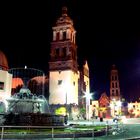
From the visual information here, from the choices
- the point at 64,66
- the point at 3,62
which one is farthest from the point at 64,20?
the point at 3,62

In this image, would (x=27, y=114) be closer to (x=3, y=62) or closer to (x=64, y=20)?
(x=3, y=62)

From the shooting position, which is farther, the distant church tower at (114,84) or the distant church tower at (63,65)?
the distant church tower at (114,84)

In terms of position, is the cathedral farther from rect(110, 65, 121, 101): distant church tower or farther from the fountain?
rect(110, 65, 121, 101): distant church tower

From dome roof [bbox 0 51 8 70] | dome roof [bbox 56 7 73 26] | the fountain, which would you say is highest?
dome roof [bbox 56 7 73 26]

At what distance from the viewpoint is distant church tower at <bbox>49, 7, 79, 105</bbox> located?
228 feet

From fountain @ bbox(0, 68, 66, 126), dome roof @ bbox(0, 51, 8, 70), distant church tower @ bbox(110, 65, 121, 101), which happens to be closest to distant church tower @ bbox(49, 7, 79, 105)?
dome roof @ bbox(0, 51, 8, 70)

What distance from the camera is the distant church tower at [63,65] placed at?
69375mm

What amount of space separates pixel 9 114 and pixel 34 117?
1753mm

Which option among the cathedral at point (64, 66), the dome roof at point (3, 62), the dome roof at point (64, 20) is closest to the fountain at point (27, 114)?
the dome roof at point (3, 62)

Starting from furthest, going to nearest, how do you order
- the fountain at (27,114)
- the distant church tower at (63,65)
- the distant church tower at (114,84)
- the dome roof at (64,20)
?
the distant church tower at (114,84) → the dome roof at (64,20) → the distant church tower at (63,65) → the fountain at (27,114)

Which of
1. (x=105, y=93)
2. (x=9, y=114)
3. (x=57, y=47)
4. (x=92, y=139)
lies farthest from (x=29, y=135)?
(x=105, y=93)

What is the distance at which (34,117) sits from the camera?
20062 millimetres

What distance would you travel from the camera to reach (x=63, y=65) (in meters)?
71.0

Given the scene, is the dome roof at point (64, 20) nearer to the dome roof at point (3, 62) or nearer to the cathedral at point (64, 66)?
the cathedral at point (64, 66)
